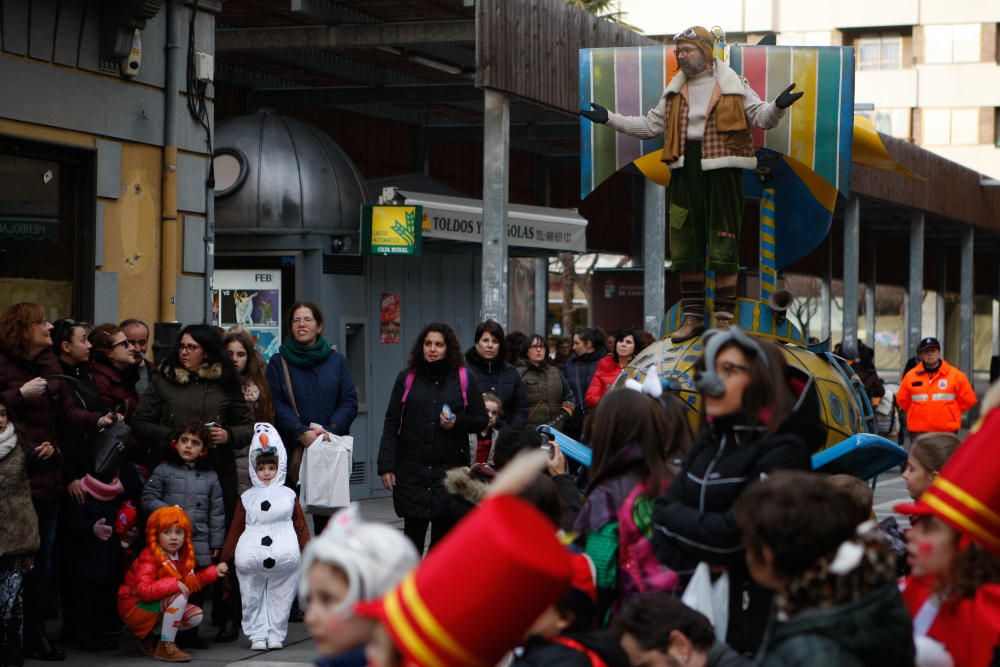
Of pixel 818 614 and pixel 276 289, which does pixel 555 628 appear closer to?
pixel 818 614

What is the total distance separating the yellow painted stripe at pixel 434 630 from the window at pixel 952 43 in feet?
204

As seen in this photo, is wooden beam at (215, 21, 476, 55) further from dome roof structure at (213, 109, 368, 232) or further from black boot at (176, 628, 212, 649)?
black boot at (176, 628, 212, 649)

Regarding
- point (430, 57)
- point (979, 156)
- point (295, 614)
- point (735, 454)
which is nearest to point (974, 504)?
point (735, 454)

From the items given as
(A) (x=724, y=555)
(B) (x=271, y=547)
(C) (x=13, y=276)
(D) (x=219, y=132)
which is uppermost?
(D) (x=219, y=132)

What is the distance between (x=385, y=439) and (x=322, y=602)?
671 centimetres

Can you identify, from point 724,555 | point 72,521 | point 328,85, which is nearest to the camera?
point 724,555

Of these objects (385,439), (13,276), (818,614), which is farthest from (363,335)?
(818,614)

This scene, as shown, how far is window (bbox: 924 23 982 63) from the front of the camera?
202 feet

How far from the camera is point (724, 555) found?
4.80m

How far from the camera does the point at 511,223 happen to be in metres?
18.5

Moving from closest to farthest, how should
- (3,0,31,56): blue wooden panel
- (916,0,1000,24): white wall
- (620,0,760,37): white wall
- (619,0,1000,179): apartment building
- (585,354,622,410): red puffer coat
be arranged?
(3,0,31,56): blue wooden panel → (585,354,622,410): red puffer coat → (916,0,1000,24): white wall → (619,0,1000,179): apartment building → (620,0,760,37): white wall

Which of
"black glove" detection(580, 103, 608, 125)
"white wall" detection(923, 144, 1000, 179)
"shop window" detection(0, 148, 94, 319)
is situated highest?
"white wall" detection(923, 144, 1000, 179)

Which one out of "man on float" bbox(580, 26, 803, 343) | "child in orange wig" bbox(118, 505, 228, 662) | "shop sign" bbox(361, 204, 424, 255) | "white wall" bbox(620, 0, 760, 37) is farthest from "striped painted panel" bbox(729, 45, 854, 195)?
"white wall" bbox(620, 0, 760, 37)

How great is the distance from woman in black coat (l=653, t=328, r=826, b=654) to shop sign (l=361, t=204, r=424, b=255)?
448 inches
